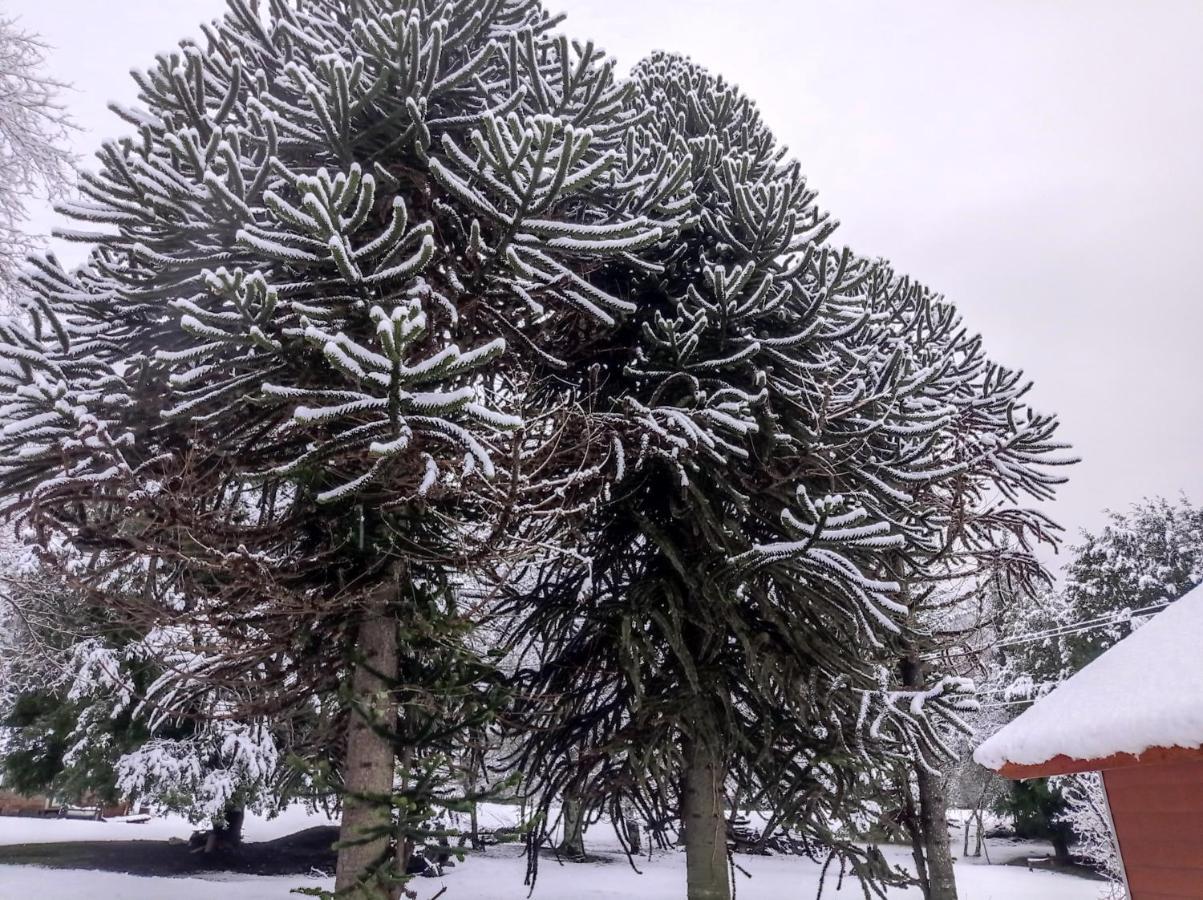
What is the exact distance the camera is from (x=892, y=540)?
4262mm

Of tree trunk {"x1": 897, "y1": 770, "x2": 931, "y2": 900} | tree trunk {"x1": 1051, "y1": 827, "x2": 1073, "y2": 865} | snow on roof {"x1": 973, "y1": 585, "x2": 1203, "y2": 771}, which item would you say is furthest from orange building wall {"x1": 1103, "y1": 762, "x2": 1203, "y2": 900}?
tree trunk {"x1": 1051, "y1": 827, "x2": 1073, "y2": 865}

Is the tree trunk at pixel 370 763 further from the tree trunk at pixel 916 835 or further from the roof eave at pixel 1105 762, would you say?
the tree trunk at pixel 916 835

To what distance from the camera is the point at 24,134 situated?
347 inches

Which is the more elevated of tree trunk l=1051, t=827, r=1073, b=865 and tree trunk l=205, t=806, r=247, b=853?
tree trunk l=205, t=806, r=247, b=853

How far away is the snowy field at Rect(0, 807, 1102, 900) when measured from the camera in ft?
32.6

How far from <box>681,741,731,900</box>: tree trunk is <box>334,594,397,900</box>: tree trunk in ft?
7.01

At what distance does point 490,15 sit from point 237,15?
67.0 inches

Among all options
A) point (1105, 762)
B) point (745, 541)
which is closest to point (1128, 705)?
point (1105, 762)

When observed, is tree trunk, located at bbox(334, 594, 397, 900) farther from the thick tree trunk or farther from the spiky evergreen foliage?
the thick tree trunk

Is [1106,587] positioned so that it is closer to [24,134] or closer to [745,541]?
[745,541]

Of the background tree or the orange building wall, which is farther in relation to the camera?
the background tree

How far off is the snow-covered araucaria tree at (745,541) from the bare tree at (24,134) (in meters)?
7.51

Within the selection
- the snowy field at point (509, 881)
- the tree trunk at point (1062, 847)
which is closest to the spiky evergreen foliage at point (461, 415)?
the snowy field at point (509, 881)

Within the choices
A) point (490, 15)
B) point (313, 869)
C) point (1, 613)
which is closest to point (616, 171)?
point (490, 15)
